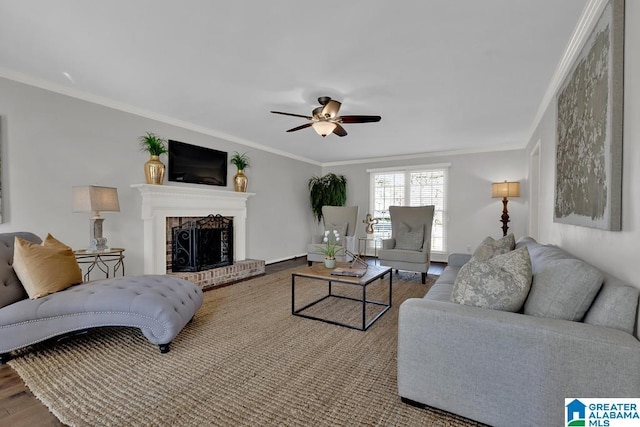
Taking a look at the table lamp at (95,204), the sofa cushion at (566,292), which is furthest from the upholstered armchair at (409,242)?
the table lamp at (95,204)

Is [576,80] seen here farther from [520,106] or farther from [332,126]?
[332,126]

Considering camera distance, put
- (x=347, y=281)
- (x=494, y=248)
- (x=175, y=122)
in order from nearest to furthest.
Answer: (x=494, y=248) → (x=347, y=281) → (x=175, y=122)

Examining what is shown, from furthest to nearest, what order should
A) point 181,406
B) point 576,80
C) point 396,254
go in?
1. point 396,254
2. point 576,80
3. point 181,406

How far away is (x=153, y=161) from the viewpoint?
377 centimetres

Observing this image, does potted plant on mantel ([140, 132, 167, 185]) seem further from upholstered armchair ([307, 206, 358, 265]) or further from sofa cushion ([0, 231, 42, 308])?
upholstered armchair ([307, 206, 358, 265])

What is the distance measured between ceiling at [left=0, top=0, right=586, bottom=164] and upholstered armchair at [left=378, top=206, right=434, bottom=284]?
1.69m

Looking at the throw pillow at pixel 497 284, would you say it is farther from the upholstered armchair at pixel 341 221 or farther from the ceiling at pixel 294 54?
the upholstered armchair at pixel 341 221

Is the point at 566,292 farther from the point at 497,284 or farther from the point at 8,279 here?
the point at 8,279

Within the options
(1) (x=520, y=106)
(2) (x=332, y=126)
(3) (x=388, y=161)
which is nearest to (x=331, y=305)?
(2) (x=332, y=126)

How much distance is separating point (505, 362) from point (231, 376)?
1551mm

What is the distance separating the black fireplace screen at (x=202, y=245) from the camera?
13.7 feet

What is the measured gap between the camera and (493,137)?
4938mm

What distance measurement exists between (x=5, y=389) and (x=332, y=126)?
127 inches

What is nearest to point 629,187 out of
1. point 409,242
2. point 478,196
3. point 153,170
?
point 409,242
